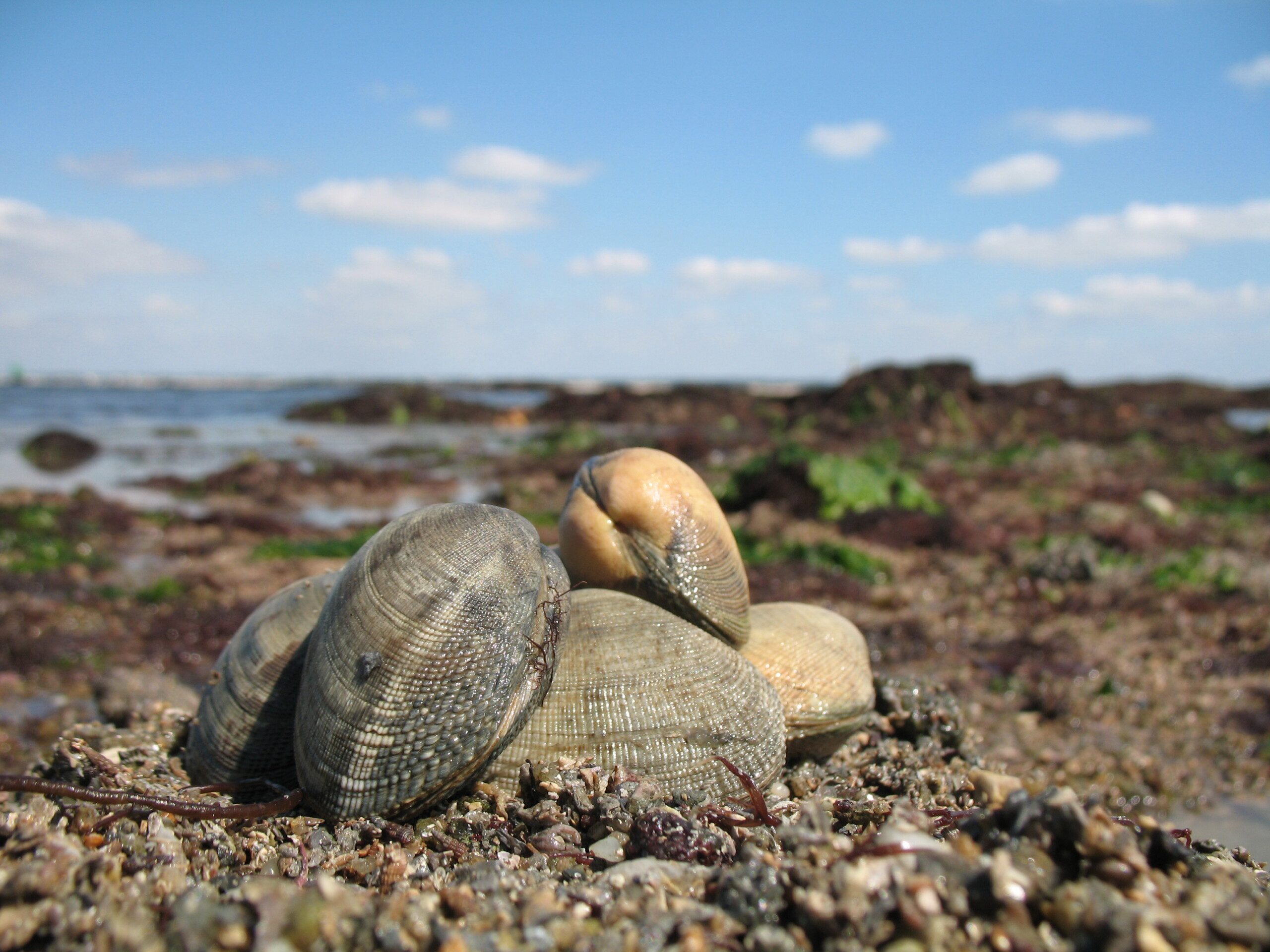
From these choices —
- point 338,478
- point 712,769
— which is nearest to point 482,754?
point 712,769

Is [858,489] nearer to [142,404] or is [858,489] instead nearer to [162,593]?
[162,593]

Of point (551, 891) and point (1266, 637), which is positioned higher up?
point (551, 891)

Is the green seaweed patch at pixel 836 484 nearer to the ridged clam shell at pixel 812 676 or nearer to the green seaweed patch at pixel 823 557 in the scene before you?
the green seaweed patch at pixel 823 557

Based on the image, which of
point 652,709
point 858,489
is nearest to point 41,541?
point 652,709

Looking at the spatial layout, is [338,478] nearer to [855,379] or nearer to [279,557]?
[279,557]

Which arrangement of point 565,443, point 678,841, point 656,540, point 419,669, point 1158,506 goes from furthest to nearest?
1. point 565,443
2. point 1158,506
3. point 656,540
4. point 419,669
5. point 678,841
